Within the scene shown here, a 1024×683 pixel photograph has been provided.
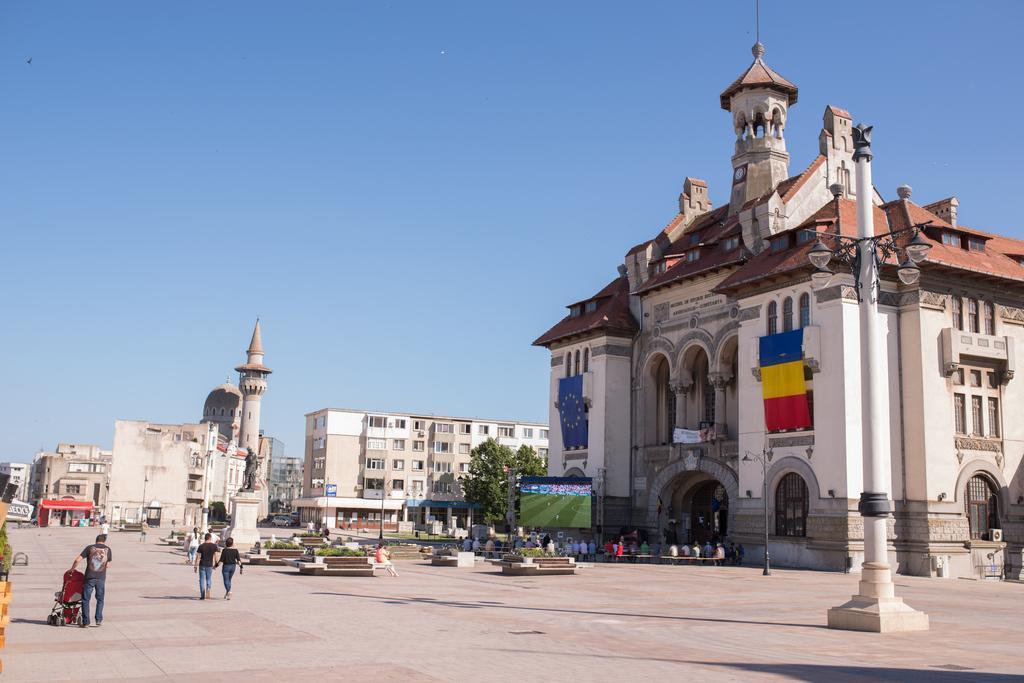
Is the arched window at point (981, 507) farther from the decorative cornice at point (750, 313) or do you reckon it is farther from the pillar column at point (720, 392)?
the decorative cornice at point (750, 313)

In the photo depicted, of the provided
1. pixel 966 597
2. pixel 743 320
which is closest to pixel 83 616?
pixel 966 597

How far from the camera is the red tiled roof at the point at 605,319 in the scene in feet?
189

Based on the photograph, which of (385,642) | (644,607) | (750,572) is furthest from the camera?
(750,572)

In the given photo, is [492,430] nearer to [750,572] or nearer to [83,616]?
[750,572]

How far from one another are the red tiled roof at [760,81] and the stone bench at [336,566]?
39.8 m

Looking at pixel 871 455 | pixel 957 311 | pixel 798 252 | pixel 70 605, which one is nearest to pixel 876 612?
pixel 871 455

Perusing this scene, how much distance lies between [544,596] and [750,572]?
17063 millimetres

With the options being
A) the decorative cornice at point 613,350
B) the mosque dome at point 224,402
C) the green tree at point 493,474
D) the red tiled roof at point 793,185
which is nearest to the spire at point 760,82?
the red tiled roof at point 793,185

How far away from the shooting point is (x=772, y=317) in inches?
1790

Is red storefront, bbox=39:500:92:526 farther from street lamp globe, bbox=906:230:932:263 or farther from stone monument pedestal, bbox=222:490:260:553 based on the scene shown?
street lamp globe, bbox=906:230:932:263

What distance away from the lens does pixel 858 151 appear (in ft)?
69.7

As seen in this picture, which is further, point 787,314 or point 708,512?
point 708,512

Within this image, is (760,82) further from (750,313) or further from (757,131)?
(750,313)

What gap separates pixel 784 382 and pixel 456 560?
17.3 metres
